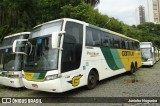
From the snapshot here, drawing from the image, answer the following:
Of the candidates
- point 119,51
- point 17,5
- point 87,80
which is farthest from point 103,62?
point 17,5

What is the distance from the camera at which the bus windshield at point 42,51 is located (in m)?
7.05

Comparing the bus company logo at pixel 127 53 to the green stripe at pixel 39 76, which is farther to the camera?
the bus company logo at pixel 127 53

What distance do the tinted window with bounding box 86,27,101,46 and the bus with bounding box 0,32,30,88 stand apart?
328 cm

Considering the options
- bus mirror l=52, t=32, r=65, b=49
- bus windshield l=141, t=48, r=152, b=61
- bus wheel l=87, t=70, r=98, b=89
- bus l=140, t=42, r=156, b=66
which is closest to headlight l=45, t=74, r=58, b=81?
bus mirror l=52, t=32, r=65, b=49

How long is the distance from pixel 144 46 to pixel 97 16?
889cm

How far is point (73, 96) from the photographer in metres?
7.98

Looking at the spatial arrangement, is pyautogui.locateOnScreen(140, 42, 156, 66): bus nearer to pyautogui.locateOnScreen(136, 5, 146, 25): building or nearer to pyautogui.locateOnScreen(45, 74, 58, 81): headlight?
pyautogui.locateOnScreen(45, 74, 58, 81): headlight

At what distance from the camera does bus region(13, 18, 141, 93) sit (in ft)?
22.7

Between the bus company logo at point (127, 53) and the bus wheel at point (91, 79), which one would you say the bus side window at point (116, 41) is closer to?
the bus company logo at point (127, 53)

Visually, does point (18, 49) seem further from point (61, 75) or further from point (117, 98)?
point (117, 98)

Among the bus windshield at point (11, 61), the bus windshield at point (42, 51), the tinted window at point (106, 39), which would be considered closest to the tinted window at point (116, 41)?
the tinted window at point (106, 39)

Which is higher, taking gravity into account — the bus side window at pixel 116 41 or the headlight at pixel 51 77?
the bus side window at pixel 116 41

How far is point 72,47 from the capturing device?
7.73 metres

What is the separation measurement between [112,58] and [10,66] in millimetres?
5672
